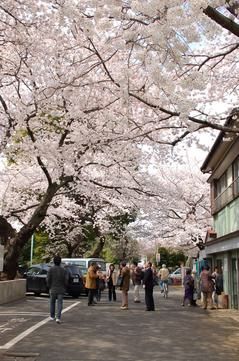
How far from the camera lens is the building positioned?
17233 mm

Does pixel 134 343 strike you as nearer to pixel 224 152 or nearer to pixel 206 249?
pixel 224 152

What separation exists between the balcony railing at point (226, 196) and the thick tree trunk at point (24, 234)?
22.2 ft

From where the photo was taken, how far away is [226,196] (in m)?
19.9

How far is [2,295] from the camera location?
17.8 m

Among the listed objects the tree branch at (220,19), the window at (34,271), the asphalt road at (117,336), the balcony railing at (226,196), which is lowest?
the asphalt road at (117,336)

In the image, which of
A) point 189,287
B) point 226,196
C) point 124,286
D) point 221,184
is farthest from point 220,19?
point 221,184

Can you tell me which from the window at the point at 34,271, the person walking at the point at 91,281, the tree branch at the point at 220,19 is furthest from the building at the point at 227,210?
the window at the point at 34,271

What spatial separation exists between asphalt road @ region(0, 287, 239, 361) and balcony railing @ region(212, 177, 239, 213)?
461cm

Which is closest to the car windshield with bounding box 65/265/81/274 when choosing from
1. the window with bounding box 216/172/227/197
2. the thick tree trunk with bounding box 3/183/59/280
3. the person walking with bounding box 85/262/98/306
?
the thick tree trunk with bounding box 3/183/59/280

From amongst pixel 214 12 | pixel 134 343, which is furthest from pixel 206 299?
pixel 214 12

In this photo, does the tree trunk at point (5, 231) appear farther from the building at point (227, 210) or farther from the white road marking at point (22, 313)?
the building at point (227, 210)

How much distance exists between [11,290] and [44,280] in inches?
161

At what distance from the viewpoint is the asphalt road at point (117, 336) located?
28.3 ft

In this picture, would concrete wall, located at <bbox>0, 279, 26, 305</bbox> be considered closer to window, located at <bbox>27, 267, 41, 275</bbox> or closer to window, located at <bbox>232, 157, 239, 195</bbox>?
window, located at <bbox>27, 267, 41, 275</bbox>
